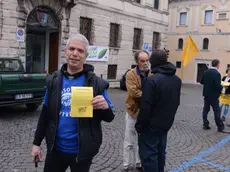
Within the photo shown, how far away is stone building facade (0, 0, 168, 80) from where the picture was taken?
12250 millimetres

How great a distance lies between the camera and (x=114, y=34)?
694 inches

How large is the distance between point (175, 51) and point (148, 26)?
1044 centimetres

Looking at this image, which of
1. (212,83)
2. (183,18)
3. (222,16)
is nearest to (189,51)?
(212,83)

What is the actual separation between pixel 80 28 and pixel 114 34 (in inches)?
119

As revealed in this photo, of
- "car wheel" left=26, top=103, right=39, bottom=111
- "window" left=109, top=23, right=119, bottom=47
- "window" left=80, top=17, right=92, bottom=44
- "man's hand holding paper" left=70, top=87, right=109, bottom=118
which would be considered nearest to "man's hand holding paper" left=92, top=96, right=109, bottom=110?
"man's hand holding paper" left=70, top=87, right=109, bottom=118

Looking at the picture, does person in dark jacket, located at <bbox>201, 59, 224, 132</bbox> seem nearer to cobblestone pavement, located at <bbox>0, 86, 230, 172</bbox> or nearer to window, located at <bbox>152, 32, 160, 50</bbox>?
cobblestone pavement, located at <bbox>0, 86, 230, 172</bbox>

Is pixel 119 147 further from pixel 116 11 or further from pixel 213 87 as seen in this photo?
pixel 116 11

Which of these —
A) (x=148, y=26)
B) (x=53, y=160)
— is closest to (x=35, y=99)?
(x=53, y=160)

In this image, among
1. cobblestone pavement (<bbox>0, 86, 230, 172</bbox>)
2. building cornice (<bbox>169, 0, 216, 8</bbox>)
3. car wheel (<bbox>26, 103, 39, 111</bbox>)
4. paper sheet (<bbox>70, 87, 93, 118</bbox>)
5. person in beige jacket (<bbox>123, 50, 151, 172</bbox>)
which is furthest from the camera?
building cornice (<bbox>169, 0, 216, 8</bbox>)

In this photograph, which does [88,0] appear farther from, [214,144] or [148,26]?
[214,144]

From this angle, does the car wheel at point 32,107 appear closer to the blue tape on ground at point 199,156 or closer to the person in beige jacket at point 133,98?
the person in beige jacket at point 133,98

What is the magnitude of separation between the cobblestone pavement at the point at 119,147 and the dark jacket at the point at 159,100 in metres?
1.39

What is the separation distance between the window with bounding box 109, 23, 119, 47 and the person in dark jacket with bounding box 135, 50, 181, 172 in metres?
14.5

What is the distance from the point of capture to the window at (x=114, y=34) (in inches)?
685
